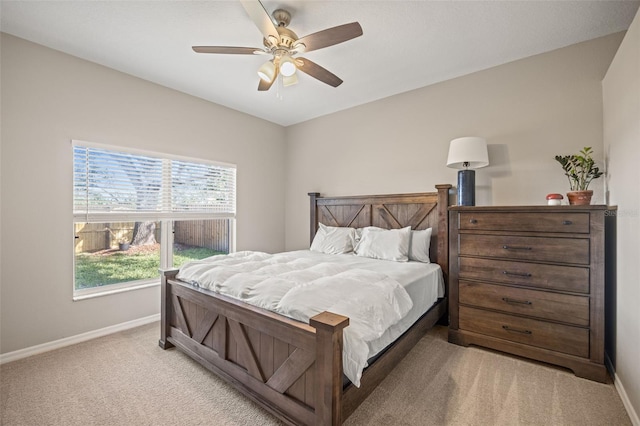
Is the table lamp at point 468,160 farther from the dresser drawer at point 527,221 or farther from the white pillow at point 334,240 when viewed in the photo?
the white pillow at point 334,240

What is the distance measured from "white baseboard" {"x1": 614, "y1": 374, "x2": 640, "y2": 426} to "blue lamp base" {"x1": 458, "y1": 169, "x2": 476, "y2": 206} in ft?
5.33

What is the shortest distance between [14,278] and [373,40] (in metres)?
3.73

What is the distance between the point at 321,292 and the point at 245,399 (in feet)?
2.94

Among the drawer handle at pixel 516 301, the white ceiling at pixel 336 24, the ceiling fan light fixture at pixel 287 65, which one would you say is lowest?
the drawer handle at pixel 516 301

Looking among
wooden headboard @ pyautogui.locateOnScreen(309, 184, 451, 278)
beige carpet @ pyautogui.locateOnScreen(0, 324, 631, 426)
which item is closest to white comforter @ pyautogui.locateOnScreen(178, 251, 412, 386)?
beige carpet @ pyautogui.locateOnScreen(0, 324, 631, 426)

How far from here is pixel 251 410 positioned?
1.77 m

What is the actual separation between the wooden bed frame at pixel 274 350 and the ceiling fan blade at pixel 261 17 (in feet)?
5.94

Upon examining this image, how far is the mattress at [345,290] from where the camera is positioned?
1.58m

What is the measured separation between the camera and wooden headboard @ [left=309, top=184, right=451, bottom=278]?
10.4ft

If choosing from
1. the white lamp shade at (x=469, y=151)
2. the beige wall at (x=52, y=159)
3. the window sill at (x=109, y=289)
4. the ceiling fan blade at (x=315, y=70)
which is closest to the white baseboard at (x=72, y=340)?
the beige wall at (x=52, y=159)

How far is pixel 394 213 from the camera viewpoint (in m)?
3.63

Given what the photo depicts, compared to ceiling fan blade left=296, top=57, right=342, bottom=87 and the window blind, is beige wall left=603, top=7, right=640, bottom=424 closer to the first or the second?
ceiling fan blade left=296, top=57, right=342, bottom=87

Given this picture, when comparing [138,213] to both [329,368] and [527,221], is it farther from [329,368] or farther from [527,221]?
[527,221]

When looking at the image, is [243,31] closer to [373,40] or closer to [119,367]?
[373,40]
